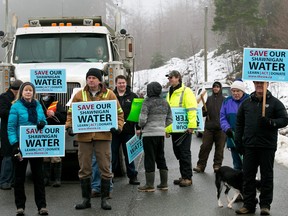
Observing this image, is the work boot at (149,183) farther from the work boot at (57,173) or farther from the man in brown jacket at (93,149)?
the work boot at (57,173)

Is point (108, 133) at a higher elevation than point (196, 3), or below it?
below

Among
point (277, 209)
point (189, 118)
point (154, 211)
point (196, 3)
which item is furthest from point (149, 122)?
point (196, 3)

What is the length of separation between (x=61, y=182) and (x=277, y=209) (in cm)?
453

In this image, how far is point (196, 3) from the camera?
118 meters

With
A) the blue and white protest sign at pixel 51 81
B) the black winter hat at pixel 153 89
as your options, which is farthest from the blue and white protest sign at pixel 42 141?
the blue and white protest sign at pixel 51 81

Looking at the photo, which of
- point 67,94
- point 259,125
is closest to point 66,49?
point 67,94

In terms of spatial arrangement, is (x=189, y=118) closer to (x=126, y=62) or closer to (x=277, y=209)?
(x=277, y=209)

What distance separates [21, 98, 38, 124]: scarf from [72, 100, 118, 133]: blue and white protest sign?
2.02 feet

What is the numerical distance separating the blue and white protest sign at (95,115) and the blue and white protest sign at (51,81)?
1.94m

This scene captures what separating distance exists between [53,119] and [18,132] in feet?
6.44

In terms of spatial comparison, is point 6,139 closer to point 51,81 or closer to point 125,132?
point 51,81

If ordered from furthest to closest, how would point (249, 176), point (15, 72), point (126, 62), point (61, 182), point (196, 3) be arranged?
point (196, 3) < point (126, 62) < point (15, 72) < point (61, 182) < point (249, 176)

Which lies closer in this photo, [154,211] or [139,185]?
[154,211]

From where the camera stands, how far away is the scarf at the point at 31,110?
7.61m
